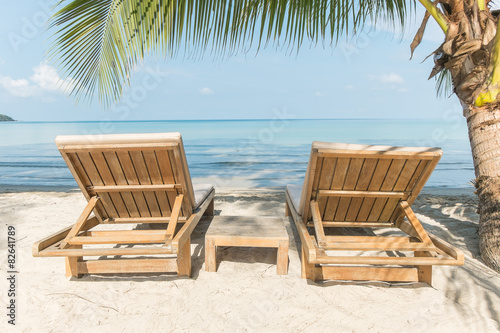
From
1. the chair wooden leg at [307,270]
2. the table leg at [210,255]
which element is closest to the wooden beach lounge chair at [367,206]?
the chair wooden leg at [307,270]

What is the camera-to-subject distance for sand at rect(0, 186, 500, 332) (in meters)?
1.94

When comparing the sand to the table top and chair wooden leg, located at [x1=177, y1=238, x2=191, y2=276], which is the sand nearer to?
chair wooden leg, located at [x1=177, y1=238, x2=191, y2=276]

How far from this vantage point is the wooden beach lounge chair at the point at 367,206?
2.32 metres

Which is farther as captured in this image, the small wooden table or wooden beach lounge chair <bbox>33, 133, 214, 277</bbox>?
the small wooden table

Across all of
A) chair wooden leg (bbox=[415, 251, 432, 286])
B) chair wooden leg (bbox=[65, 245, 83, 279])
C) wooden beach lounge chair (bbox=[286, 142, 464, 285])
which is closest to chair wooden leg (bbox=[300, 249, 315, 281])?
wooden beach lounge chair (bbox=[286, 142, 464, 285])

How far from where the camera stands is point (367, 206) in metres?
2.90

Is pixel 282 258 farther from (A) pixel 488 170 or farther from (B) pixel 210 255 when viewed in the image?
(A) pixel 488 170

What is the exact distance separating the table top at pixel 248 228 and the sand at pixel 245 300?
30 centimetres

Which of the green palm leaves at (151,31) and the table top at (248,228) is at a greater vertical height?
the green palm leaves at (151,31)

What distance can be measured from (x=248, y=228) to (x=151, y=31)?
5.88 ft

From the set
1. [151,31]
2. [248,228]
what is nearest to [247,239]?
[248,228]

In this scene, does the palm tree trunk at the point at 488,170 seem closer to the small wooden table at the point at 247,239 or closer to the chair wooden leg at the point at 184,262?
the small wooden table at the point at 247,239

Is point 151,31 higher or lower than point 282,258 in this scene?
higher

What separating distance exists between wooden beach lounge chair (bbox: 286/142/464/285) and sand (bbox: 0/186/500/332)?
0.42 feet
